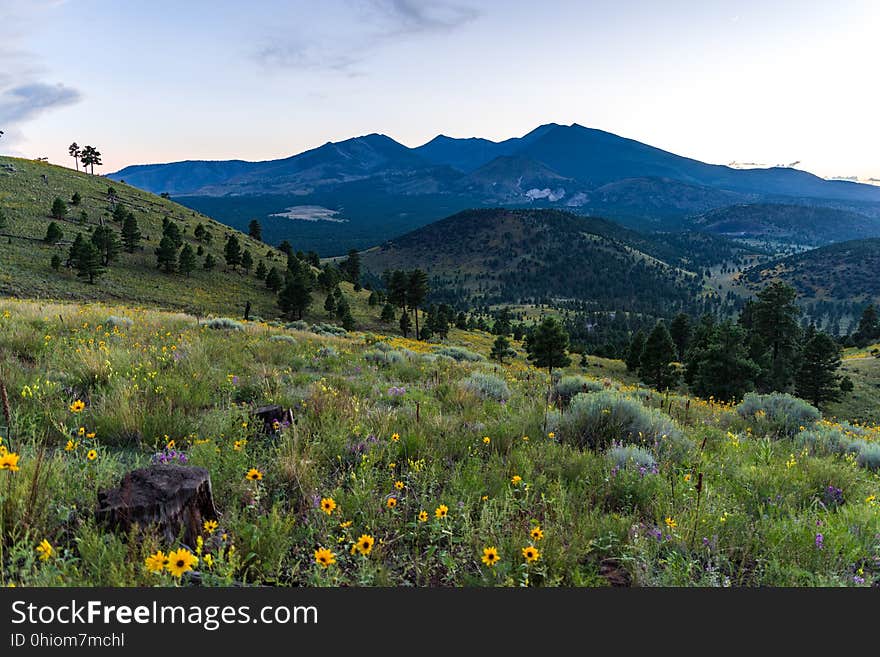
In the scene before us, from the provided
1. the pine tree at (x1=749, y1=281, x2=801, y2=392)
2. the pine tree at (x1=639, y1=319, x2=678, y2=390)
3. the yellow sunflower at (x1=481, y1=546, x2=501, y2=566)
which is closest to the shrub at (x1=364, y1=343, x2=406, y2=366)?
the yellow sunflower at (x1=481, y1=546, x2=501, y2=566)

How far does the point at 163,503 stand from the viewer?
2639mm

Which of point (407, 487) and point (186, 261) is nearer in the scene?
point (407, 487)

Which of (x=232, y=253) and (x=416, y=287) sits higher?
(x=232, y=253)

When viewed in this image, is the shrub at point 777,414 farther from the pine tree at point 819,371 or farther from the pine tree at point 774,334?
the pine tree at point 819,371

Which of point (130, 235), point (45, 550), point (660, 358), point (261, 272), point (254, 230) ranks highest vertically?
point (254, 230)

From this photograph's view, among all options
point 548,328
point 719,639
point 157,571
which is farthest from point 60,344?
point 548,328

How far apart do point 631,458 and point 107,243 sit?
75.5 m

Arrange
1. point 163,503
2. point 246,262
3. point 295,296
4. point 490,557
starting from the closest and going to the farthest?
1. point 490,557
2. point 163,503
3. point 295,296
4. point 246,262

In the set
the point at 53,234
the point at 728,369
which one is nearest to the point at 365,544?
the point at 728,369

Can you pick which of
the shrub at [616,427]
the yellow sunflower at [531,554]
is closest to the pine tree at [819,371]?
the shrub at [616,427]

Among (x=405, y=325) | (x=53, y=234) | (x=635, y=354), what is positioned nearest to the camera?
(x=53, y=234)

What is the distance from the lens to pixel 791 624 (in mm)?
2326

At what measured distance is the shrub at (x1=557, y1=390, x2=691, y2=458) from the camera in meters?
5.14

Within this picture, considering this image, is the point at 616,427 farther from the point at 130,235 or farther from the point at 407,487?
the point at 130,235
